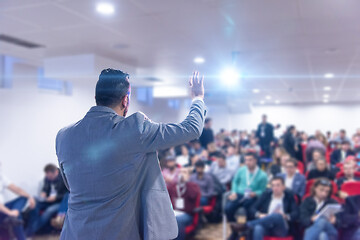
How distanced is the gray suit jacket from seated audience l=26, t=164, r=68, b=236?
125 inches

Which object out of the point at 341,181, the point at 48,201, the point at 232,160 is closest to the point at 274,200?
the point at 341,181

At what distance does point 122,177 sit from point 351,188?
130 inches

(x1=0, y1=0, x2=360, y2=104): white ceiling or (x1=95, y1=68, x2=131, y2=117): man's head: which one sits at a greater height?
(x1=0, y1=0, x2=360, y2=104): white ceiling

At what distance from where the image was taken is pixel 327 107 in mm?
13828

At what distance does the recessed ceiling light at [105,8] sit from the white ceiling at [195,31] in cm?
6

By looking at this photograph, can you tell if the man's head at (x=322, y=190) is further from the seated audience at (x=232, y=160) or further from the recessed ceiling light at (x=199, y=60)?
the recessed ceiling light at (x=199, y=60)

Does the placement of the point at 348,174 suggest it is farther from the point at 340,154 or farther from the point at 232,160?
the point at 340,154

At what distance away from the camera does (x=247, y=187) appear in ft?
13.6

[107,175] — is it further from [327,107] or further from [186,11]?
[327,107]

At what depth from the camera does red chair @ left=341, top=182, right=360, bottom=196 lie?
137 inches

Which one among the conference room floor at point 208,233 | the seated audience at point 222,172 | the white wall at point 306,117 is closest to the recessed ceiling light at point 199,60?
the seated audience at point 222,172

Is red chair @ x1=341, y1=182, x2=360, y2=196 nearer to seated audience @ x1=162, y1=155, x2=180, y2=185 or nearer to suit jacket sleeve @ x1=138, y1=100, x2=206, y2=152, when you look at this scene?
seated audience @ x1=162, y1=155, x2=180, y2=185

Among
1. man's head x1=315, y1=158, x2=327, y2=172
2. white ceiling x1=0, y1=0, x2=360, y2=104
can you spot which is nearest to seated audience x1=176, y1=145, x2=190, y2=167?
white ceiling x1=0, y1=0, x2=360, y2=104

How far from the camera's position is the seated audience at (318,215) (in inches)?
116
